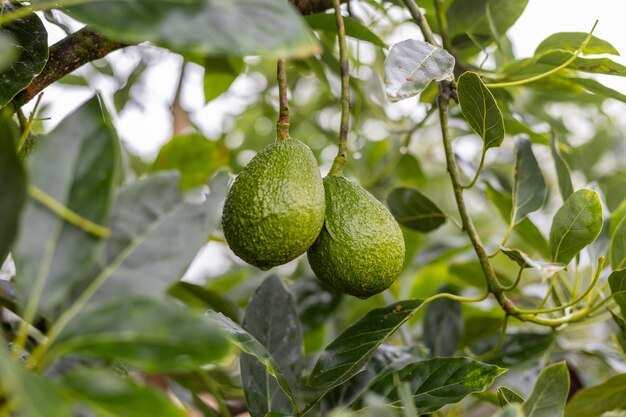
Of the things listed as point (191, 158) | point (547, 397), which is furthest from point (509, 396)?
point (191, 158)

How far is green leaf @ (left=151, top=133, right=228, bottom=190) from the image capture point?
3.66 feet

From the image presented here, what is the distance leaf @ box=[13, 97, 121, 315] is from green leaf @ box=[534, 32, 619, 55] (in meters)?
0.63

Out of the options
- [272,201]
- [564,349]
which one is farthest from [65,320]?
[564,349]

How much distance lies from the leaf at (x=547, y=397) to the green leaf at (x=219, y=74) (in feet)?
2.46

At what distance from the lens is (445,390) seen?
641 millimetres

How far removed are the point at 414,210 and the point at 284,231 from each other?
34cm

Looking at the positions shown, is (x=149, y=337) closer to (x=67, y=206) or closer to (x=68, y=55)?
(x=67, y=206)

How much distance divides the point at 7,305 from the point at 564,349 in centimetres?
93

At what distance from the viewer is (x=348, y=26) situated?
0.86m

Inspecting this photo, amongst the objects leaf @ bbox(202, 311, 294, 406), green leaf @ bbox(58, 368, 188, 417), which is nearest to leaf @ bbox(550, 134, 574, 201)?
leaf @ bbox(202, 311, 294, 406)

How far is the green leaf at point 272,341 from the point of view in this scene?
2.47 ft

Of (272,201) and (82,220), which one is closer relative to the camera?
(82,220)

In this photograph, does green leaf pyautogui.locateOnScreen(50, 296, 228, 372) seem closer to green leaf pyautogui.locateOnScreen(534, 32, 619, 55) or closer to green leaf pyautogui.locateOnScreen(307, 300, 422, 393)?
green leaf pyautogui.locateOnScreen(307, 300, 422, 393)

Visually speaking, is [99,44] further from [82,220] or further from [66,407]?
[66,407]
